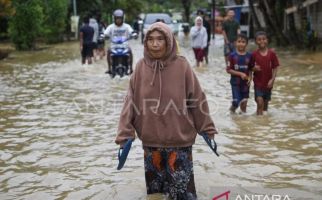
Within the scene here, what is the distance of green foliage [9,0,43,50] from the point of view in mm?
24406

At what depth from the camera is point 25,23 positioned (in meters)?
24.6

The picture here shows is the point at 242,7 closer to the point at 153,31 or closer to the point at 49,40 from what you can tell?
the point at 49,40

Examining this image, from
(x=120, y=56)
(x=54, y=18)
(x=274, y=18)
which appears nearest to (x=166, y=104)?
(x=120, y=56)

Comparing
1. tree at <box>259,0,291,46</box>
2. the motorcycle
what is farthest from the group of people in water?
tree at <box>259,0,291,46</box>

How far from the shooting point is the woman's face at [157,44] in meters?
4.17

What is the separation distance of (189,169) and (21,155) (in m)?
2.94

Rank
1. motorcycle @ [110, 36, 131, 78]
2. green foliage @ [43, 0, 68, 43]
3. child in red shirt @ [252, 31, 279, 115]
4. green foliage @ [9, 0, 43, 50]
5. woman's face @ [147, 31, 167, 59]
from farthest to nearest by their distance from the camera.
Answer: green foliage @ [43, 0, 68, 43] → green foliage @ [9, 0, 43, 50] → motorcycle @ [110, 36, 131, 78] → child in red shirt @ [252, 31, 279, 115] → woman's face @ [147, 31, 167, 59]

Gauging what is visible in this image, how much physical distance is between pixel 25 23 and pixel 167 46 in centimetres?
2171

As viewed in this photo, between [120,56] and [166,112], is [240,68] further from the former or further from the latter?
[120,56]

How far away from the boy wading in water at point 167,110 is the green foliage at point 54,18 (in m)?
27.2

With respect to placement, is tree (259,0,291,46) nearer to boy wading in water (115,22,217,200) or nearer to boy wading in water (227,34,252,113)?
boy wading in water (227,34,252,113)

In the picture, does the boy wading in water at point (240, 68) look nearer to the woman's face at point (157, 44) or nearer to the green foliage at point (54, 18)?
the woman's face at point (157, 44)

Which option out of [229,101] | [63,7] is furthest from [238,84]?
[63,7]

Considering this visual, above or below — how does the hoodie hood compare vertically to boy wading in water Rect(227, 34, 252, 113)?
above
